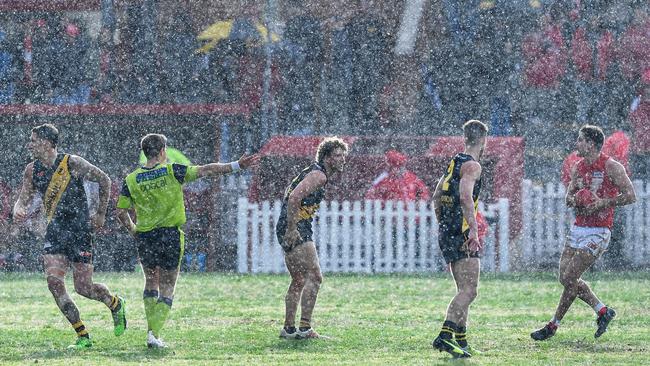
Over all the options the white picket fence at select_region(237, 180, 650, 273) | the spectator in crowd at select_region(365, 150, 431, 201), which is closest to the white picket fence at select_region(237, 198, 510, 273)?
the white picket fence at select_region(237, 180, 650, 273)

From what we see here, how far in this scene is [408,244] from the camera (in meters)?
20.9

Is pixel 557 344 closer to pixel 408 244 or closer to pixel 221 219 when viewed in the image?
pixel 408 244

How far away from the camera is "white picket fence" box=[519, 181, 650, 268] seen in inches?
838

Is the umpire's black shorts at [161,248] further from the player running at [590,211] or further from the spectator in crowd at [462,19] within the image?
the spectator in crowd at [462,19]

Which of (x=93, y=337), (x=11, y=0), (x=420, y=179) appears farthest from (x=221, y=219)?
(x=93, y=337)

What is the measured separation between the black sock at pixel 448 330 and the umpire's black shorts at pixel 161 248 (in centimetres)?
220

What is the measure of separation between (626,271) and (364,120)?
7624 mm

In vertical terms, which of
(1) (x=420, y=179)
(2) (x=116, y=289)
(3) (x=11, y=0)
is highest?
(3) (x=11, y=0)

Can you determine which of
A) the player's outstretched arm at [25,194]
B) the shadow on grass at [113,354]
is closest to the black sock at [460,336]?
the shadow on grass at [113,354]

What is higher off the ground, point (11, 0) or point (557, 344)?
point (11, 0)

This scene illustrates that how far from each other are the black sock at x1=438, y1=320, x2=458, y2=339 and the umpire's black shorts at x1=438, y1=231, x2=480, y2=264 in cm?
47

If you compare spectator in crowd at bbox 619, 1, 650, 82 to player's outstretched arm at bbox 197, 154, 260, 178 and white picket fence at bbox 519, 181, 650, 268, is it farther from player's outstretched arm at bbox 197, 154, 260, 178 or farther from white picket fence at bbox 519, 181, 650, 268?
player's outstretched arm at bbox 197, 154, 260, 178

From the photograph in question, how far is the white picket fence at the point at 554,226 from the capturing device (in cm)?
2128

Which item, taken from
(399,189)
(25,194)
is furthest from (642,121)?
(25,194)
